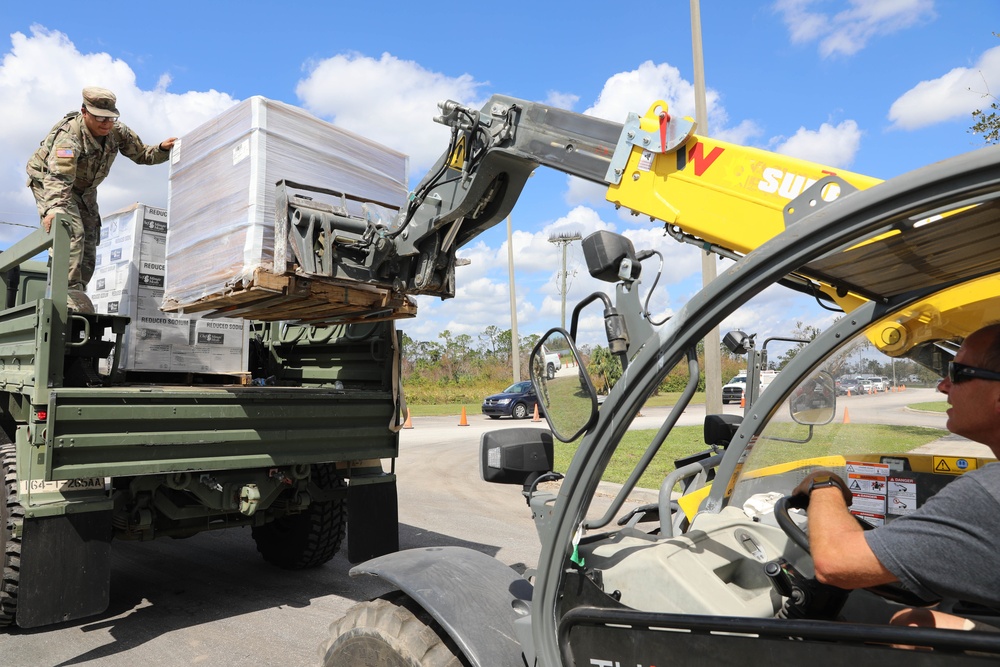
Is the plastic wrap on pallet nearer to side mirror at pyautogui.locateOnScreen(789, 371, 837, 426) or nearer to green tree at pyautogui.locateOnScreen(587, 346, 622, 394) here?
green tree at pyautogui.locateOnScreen(587, 346, 622, 394)

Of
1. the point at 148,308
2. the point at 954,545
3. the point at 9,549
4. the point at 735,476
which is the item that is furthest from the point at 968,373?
the point at 148,308

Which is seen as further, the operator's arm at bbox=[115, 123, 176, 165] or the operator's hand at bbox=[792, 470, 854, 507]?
the operator's arm at bbox=[115, 123, 176, 165]

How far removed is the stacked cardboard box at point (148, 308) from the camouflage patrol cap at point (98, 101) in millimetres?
798

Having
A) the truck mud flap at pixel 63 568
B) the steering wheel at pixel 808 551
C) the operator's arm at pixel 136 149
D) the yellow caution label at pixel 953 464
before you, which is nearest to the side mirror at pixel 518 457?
the steering wheel at pixel 808 551

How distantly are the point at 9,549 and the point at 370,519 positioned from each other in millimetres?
2209

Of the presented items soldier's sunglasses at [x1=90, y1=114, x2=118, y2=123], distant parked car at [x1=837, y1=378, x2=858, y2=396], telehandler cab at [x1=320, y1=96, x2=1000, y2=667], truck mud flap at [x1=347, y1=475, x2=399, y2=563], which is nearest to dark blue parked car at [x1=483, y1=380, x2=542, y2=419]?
truck mud flap at [x1=347, y1=475, x2=399, y2=563]

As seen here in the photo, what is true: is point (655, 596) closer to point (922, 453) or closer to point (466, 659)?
point (466, 659)

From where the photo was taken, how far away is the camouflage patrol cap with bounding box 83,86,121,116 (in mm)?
5730

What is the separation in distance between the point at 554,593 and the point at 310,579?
4.28 metres

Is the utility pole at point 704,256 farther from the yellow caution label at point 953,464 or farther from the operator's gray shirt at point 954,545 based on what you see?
the operator's gray shirt at point 954,545

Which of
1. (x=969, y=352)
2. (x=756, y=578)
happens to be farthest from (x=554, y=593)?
(x=969, y=352)

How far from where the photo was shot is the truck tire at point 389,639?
7.29ft

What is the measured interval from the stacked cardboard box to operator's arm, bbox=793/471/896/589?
16.6 feet

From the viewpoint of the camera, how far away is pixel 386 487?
5453 mm
